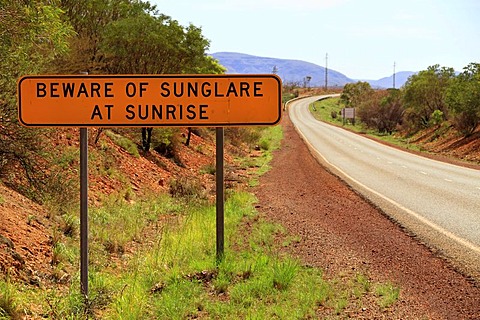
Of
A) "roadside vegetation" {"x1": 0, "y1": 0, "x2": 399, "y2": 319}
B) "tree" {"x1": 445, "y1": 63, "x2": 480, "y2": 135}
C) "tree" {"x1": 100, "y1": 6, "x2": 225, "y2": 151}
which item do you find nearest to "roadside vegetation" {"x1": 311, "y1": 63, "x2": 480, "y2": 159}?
"tree" {"x1": 445, "y1": 63, "x2": 480, "y2": 135}

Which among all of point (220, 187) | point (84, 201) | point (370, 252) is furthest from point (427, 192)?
point (84, 201)

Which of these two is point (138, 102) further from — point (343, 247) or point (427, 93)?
point (427, 93)

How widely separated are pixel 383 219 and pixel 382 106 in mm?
52994

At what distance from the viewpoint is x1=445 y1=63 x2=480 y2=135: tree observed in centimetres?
3272

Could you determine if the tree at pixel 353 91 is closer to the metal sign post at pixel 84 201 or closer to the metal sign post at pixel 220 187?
the metal sign post at pixel 220 187

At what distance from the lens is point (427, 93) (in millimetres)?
45656

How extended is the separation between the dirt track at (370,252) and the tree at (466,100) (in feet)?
77.4

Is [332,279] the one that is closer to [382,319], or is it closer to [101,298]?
[382,319]

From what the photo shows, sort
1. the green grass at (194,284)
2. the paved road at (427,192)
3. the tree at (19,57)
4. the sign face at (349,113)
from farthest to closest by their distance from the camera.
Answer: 1. the sign face at (349,113)
2. the paved road at (427,192)
3. the tree at (19,57)
4. the green grass at (194,284)

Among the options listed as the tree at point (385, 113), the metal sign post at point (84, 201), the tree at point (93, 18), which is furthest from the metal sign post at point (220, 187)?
the tree at point (385, 113)

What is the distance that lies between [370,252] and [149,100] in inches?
139

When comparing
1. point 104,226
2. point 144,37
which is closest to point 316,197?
point 104,226

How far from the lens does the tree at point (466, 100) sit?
107ft

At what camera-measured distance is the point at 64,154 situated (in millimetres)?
12016
